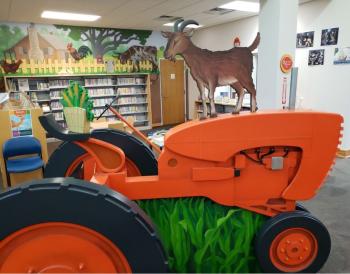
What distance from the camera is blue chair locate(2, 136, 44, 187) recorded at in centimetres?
373

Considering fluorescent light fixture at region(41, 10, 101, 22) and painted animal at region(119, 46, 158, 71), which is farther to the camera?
painted animal at region(119, 46, 158, 71)

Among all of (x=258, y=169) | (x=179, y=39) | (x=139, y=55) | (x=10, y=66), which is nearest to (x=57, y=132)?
(x=179, y=39)

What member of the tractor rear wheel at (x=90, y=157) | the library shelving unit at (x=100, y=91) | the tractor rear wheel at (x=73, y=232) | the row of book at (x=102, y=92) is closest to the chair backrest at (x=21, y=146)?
the tractor rear wheel at (x=90, y=157)

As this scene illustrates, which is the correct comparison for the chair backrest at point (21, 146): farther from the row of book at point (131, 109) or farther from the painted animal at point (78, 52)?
the row of book at point (131, 109)

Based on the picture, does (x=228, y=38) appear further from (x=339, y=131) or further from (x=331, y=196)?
(x=339, y=131)

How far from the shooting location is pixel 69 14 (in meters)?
5.94

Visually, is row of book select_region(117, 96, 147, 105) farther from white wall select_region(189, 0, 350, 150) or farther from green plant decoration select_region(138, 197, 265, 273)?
green plant decoration select_region(138, 197, 265, 273)

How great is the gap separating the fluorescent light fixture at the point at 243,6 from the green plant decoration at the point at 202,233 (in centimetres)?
479

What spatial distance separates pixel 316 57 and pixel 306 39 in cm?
42

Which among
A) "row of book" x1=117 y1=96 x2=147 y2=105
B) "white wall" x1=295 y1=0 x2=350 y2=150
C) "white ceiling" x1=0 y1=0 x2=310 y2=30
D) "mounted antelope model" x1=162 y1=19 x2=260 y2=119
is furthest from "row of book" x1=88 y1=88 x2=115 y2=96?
"mounted antelope model" x1=162 y1=19 x2=260 y2=119

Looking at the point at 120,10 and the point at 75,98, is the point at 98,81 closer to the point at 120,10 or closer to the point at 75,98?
the point at 120,10

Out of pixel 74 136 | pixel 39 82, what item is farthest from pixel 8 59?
pixel 74 136

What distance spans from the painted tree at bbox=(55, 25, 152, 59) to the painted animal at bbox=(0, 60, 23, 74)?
1.43 m

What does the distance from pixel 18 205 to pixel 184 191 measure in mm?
825
